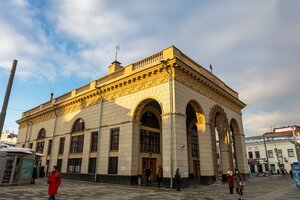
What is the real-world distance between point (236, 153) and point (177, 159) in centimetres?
1441

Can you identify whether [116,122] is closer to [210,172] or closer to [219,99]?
[210,172]

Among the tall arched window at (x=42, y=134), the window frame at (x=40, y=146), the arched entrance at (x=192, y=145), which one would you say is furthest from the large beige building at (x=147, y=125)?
the tall arched window at (x=42, y=134)

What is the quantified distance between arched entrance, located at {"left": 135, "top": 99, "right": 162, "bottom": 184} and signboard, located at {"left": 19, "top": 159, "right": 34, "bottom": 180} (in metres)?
9.27

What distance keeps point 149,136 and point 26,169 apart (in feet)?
36.0

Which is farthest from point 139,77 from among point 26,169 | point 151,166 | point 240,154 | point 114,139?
point 240,154

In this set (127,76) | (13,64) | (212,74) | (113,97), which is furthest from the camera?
(212,74)

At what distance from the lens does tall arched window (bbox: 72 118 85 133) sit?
81.1 feet

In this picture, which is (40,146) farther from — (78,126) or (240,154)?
(240,154)

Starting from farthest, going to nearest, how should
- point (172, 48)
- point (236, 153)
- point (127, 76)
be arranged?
1. point (236, 153)
2. point (127, 76)
3. point (172, 48)

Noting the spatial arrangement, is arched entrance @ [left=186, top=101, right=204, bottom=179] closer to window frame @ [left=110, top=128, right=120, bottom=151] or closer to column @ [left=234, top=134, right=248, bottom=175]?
column @ [left=234, top=134, right=248, bottom=175]

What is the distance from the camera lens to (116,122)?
20.5 meters

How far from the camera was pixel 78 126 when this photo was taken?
82.9 ft

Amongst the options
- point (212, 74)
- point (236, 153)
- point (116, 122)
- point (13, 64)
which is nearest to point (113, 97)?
point (116, 122)

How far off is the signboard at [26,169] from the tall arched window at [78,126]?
6.92 m
